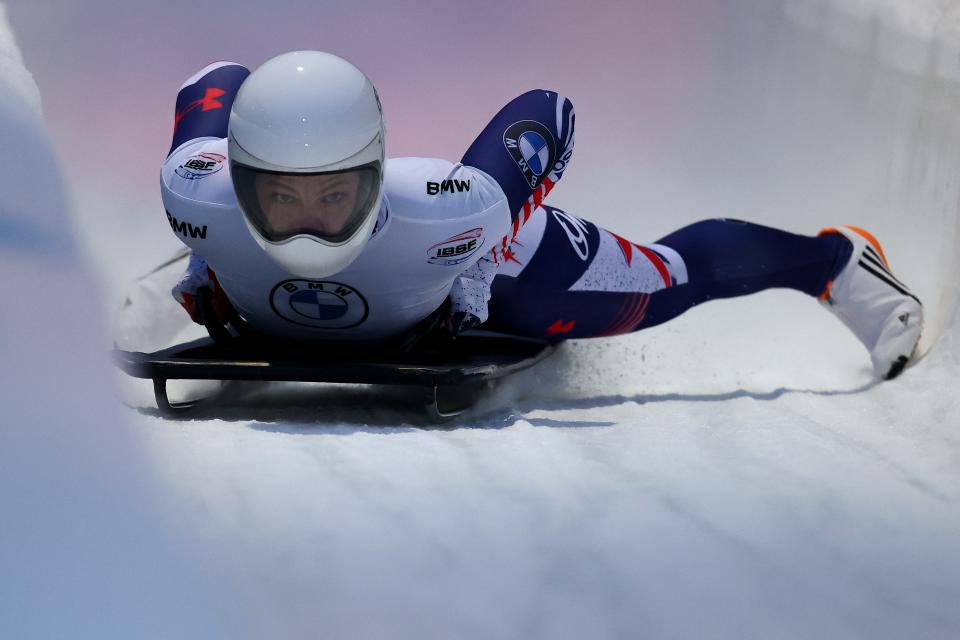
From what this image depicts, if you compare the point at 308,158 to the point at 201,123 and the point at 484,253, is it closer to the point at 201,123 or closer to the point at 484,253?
the point at 484,253

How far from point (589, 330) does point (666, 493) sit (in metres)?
1.71

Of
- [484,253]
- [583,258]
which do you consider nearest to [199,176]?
[484,253]

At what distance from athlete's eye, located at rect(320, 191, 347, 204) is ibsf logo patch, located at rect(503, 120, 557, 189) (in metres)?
0.75

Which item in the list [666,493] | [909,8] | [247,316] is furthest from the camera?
[909,8]

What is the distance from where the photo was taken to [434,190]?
2789mm

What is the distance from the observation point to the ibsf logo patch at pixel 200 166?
9.05 feet

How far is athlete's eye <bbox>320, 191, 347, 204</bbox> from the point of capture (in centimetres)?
249

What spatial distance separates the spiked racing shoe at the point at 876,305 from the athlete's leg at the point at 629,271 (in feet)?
0.20

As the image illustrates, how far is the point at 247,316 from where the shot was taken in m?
3.11

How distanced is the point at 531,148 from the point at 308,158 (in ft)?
3.07

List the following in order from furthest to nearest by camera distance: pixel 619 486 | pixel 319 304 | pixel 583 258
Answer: pixel 583 258, pixel 319 304, pixel 619 486

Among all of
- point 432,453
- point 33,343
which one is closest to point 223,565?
point 33,343

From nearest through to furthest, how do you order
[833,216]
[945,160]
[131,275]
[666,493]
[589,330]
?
[666,493] < [589,330] < [131,275] < [945,160] < [833,216]

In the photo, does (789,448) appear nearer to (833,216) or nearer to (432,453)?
(432,453)
